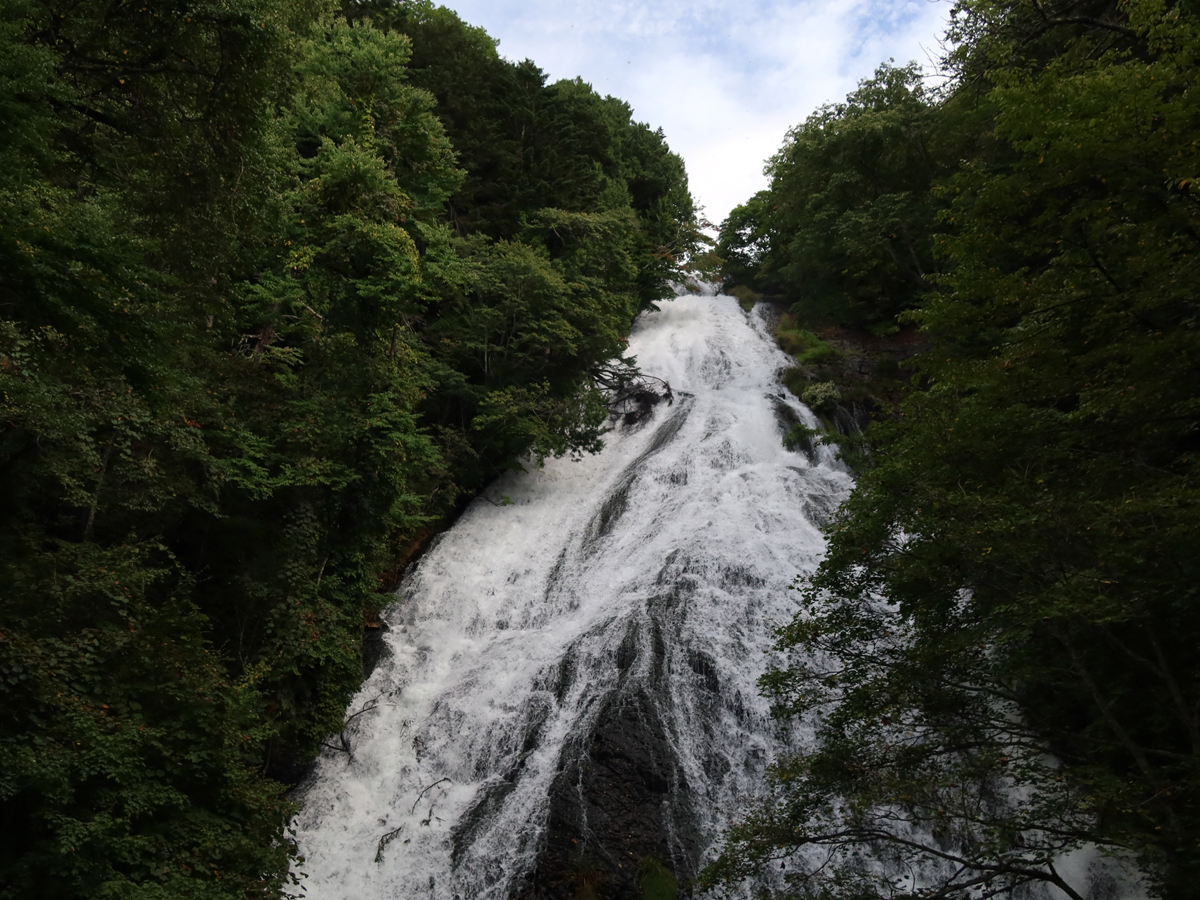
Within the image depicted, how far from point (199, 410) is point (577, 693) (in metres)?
6.47

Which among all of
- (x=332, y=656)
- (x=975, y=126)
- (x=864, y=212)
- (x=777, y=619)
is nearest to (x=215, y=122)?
(x=332, y=656)

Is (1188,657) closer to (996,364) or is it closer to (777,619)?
(996,364)

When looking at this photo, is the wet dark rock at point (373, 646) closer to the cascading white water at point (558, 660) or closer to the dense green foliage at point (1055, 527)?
the cascading white water at point (558, 660)

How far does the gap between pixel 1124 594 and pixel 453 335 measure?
47.8 ft

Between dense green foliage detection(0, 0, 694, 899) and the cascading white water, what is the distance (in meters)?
1.07

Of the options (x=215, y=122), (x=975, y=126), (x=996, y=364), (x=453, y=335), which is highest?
(x=975, y=126)

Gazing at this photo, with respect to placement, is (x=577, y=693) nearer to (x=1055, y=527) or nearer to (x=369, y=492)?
(x=369, y=492)

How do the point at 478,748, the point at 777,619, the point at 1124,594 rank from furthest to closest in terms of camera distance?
1. the point at 777,619
2. the point at 478,748
3. the point at 1124,594

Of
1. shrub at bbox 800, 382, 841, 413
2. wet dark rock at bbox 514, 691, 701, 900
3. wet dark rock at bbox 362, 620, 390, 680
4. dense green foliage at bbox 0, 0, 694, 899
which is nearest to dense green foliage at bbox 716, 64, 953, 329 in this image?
shrub at bbox 800, 382, 841, 413

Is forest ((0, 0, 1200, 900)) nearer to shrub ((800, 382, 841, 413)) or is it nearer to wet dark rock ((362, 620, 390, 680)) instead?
wet dark rock ((362, 620, 390, 680))

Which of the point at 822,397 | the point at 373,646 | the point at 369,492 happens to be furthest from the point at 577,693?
→ the point at 822,397

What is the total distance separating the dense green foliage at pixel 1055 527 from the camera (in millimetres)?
4859

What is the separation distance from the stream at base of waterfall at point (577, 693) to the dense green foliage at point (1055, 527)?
3036 mm

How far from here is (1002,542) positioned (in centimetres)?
521
